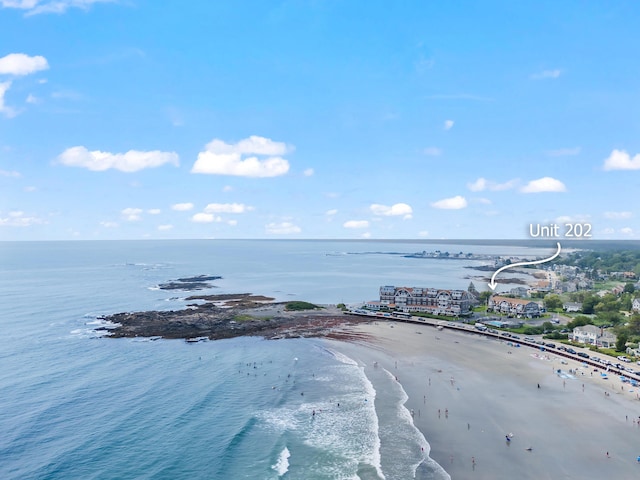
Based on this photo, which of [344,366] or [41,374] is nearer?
[41,374]

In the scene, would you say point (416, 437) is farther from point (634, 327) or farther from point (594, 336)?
point (634, 327)

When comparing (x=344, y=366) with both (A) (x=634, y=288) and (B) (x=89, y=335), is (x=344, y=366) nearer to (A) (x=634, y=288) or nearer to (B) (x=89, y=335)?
(B) (x=89, y=335)

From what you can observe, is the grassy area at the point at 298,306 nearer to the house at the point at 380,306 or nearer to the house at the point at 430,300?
the house at the point at 380,306

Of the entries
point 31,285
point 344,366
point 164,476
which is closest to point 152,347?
point 344,366

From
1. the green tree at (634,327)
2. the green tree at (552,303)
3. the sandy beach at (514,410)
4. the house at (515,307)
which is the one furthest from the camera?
the green tree at (552,303)

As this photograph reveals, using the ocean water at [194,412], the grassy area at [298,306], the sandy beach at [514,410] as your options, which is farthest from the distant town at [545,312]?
the ocean water at [194,412]
